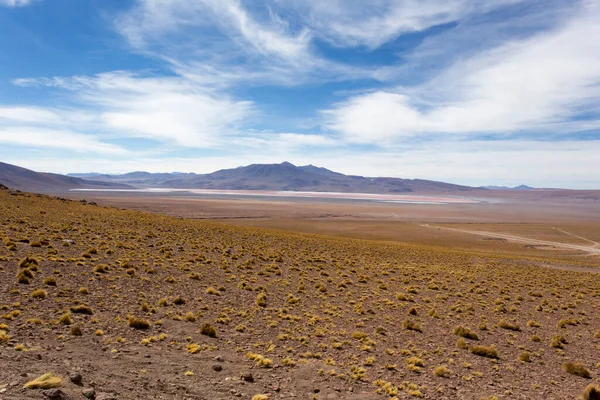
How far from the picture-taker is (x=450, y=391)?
9188 mm

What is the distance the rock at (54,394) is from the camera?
18.9 ft

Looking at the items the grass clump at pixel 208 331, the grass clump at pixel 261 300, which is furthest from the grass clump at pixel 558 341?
the grass clump at pixel 208 331

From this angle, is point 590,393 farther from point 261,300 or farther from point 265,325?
point 261,300

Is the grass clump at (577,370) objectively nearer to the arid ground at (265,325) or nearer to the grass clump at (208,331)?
the arid ground at (265,325)

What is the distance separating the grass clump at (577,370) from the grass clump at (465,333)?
2874 millimetres

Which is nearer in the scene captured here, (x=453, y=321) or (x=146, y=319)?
(x=146, y=319)

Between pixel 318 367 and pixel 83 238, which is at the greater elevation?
pixel 83 238

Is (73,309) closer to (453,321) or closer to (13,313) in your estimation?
(13,313)

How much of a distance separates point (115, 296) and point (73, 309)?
2.07 metres

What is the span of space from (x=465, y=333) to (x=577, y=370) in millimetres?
3478

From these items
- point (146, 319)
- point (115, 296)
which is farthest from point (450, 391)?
point (115, 296)

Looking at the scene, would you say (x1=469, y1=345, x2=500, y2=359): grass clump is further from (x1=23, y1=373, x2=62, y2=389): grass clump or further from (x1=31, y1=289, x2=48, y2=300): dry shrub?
(x1=31, y1=289, x2=48, y2=300): dry shrub

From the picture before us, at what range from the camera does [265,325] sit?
12867 mm

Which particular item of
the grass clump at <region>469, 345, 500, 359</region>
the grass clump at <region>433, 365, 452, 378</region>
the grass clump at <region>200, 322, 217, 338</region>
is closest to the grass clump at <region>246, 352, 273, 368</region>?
the grass clump at <region>200, 322, 217, 338</region>
